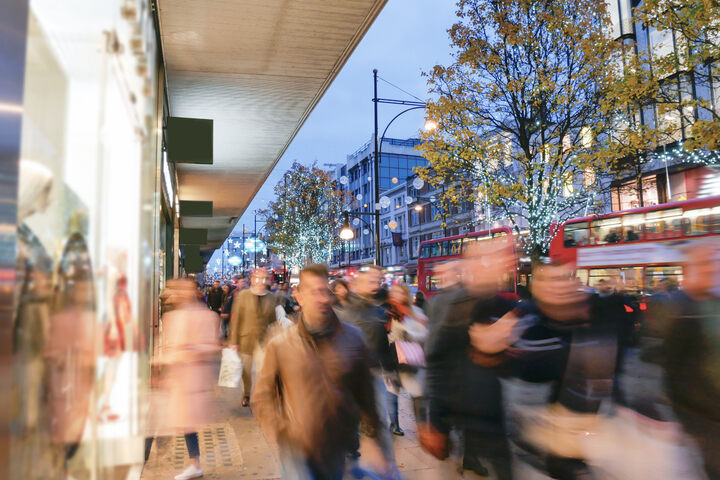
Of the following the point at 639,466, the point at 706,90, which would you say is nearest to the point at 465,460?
the point at 639,466

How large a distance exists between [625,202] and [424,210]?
29954 mm

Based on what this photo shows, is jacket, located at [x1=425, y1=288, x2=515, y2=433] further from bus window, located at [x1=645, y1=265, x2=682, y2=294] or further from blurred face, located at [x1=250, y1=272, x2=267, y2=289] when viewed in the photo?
bus window, located at [x1=645, y1=265, x2=682, y2=294]

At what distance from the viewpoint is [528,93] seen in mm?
20672

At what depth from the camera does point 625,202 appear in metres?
30.5

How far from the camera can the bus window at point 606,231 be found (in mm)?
18812

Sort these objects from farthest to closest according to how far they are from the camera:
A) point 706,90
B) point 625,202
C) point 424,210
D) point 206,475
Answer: point 424,210
point 625,202
point 706,90
point 206,475

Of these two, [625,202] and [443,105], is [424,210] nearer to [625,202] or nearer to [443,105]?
[625,202]

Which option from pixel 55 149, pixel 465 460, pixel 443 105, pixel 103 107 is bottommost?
pixel 465 460

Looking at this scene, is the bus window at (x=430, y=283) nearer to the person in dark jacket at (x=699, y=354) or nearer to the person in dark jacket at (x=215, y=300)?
the person in dark jacket at (x=215, y=300)

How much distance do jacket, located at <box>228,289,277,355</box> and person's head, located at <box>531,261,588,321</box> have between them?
4.48 m

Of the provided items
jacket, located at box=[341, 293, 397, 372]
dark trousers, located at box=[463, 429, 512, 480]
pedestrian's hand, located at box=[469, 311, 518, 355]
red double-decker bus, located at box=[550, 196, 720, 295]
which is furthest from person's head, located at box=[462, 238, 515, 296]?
red double-decker bus, located at box=[550, 196, 720, 295]

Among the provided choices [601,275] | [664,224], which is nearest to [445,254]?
[601,275]

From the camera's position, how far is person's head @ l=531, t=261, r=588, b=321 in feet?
13.0

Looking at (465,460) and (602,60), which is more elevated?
(602,60)
